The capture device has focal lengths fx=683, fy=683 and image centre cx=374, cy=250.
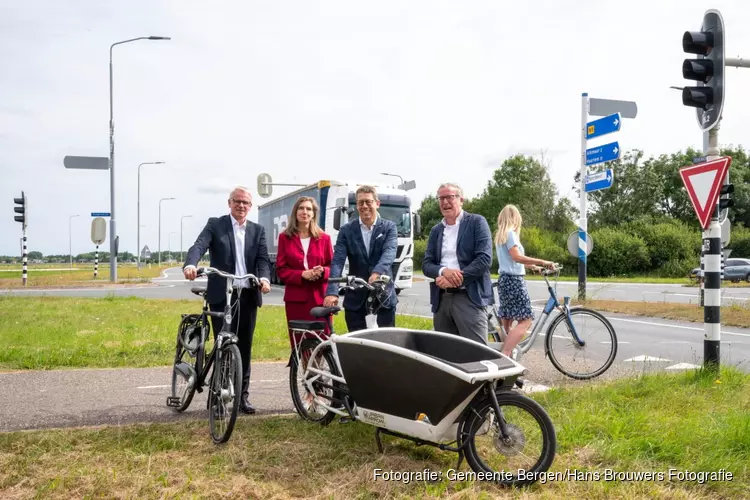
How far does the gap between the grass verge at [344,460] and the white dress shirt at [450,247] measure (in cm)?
141

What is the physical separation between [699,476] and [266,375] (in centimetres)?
466

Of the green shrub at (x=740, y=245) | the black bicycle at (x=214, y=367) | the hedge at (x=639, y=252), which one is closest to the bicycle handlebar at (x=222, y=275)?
the black bicycle at (x=214, y=367)

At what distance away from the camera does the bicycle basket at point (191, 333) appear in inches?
214

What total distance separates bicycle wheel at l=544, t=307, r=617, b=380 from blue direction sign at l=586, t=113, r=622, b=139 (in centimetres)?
850

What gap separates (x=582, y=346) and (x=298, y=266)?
325 centimetres

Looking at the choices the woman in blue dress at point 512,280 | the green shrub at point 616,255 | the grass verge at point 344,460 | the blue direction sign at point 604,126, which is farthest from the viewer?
the green shrub at point 616,255

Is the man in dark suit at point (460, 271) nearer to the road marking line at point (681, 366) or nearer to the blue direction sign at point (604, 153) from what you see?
the road marking line at point (681, 366)

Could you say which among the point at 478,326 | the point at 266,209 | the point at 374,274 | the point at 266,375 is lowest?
the point at 266,375

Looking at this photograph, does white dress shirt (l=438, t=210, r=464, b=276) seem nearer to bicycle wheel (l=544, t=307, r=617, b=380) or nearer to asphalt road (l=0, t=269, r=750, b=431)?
asphalt road (l=0, t=269, r=750, b=431)

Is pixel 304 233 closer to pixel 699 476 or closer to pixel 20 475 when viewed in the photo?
pixel 20 475

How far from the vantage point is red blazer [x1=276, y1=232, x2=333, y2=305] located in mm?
5664

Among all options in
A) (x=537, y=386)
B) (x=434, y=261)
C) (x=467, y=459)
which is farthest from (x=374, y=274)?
(x=537, y=386)

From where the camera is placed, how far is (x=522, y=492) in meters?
3.73

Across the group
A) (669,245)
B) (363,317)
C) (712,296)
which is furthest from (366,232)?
(669,245)
